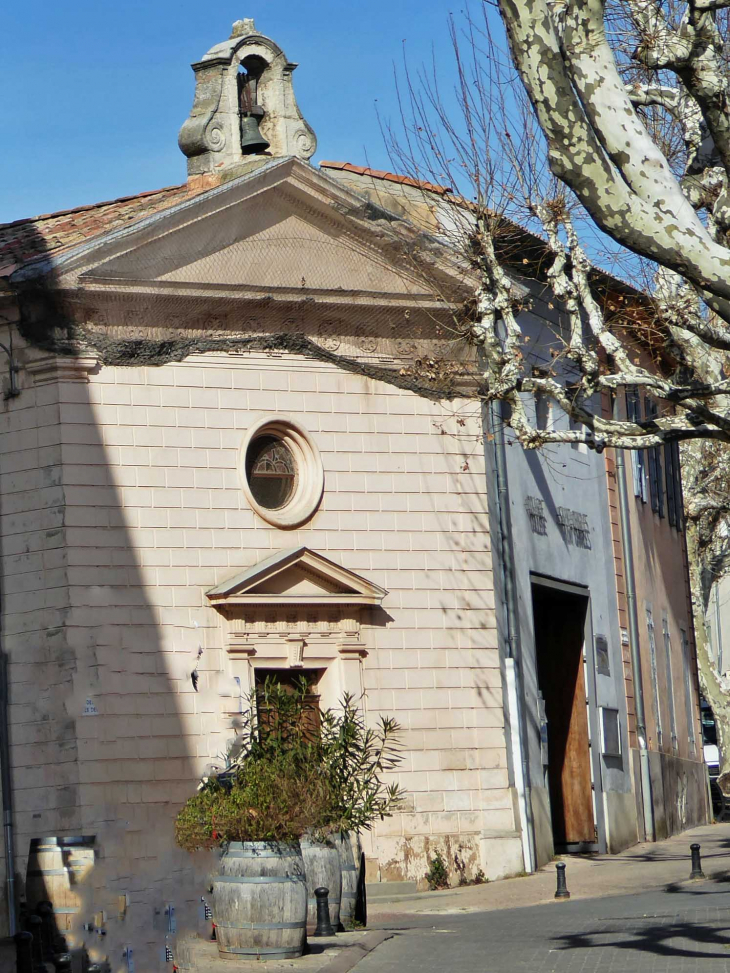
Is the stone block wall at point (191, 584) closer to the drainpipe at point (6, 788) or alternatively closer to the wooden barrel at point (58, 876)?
the drainpipe at point (6, 788)

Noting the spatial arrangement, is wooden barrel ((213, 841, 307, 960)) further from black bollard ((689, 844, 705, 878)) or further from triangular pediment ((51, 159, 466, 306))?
triangular pediment ((51, 159, 466, 306))

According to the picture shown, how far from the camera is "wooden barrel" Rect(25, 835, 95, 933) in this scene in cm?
1191

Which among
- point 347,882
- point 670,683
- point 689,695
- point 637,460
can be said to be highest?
point 637,460

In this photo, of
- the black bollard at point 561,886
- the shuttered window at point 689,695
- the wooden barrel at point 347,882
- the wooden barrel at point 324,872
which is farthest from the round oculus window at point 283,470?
the shuttered window at point 689,695

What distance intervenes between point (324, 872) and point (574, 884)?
196 inches

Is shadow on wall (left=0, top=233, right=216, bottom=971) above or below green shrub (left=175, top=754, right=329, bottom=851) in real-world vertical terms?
above

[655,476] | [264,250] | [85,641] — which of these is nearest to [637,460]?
[655,476]

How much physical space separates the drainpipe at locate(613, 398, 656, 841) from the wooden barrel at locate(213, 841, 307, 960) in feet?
40.1

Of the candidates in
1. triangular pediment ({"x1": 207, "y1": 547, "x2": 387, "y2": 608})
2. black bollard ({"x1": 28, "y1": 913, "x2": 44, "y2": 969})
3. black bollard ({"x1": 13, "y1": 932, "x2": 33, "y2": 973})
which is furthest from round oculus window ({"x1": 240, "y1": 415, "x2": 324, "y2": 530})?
black bollard ({"x1": 13, "y1": 932, "x2": 33, "y2": 973})

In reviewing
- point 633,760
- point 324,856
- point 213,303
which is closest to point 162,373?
point 213,303

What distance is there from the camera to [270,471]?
743 inches

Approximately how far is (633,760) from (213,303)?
920cm

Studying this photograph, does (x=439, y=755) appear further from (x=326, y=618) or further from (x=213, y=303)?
(x=213, y=303)

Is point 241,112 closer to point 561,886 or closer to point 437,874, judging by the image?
point 437,874
